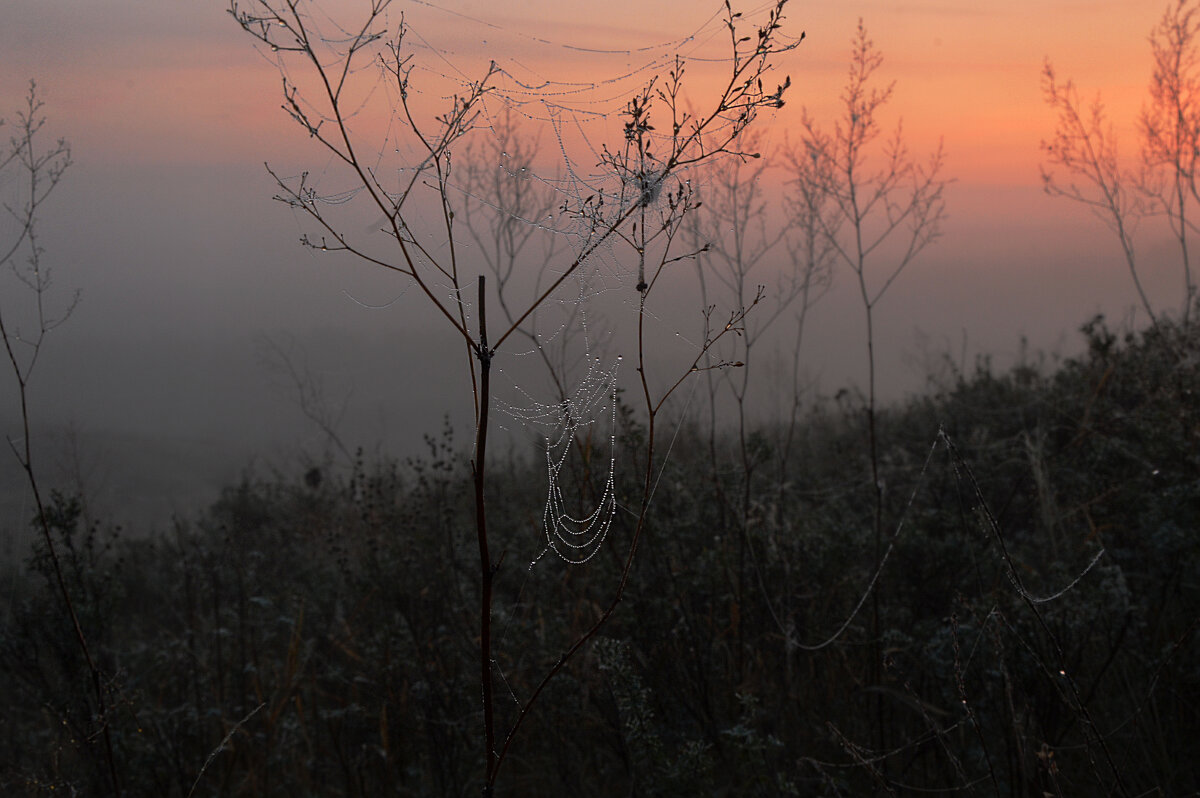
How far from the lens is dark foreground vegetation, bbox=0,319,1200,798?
9.33 feet

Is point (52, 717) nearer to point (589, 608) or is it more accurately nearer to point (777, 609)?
point (589, 608)

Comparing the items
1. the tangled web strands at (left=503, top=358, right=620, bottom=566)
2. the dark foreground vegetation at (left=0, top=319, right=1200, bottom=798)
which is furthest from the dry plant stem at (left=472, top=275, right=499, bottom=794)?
the dark foreground vegetation at (left=0, top=319, right=1200, bottom=798)

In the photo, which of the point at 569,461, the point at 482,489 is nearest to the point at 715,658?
the point at 569,461

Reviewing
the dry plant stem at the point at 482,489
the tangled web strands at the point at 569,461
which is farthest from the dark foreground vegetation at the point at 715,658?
the dry plant stem at the point at 482,489

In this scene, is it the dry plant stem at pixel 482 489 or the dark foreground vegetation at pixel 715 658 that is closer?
the dry plant stem at pixel 482 489

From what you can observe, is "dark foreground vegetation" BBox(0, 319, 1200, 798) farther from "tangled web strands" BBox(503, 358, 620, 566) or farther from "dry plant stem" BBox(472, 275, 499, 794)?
"dry plant stem" BBox(472, 275, 499, 794)

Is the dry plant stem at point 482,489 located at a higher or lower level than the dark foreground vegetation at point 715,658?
higher

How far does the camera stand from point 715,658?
343cm

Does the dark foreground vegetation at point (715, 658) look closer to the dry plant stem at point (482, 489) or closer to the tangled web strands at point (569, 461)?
the tangled web strands at point (569, 461)

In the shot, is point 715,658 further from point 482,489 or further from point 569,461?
point 482,489

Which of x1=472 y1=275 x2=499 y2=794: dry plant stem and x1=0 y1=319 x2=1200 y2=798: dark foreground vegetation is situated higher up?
x1=472 y1=275 x2=499 y2=794: dry plant stem

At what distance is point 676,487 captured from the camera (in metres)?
3.98

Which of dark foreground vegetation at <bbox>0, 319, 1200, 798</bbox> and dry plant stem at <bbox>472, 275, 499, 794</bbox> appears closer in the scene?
dry plant stem at <bbox>472, 275, 499, 794</bbox>

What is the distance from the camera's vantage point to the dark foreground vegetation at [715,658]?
2844 mm
